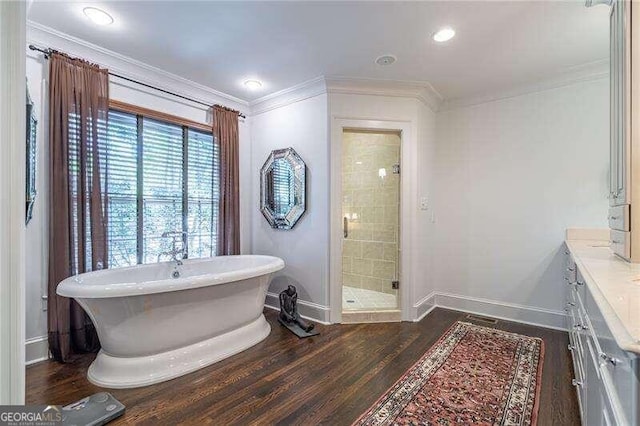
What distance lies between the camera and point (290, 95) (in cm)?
354

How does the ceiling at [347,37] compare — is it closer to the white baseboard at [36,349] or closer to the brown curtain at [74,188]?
the brown curtain at [74,188]

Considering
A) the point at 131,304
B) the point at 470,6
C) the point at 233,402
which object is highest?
the point at 470,6

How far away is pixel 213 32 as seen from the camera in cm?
237

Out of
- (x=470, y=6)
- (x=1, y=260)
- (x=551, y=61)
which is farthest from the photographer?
(x=551, y=61)

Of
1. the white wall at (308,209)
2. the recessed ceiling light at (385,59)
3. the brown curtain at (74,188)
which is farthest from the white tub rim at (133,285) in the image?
the recessed ceiling light at (385,59)

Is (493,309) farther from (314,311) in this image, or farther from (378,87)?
(378,87)

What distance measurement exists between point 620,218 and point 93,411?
3.21 meters

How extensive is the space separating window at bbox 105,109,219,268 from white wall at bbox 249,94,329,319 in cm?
75

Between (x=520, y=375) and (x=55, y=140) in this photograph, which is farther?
(x=55, y=140)

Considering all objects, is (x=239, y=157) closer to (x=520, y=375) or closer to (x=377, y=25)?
(x=377, y=25)

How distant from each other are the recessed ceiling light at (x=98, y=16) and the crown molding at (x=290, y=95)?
1.73m

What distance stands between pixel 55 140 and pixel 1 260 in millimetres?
2367

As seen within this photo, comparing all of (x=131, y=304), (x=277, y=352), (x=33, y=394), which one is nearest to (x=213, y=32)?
(x=131, y=304)

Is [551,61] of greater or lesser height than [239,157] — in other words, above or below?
above
